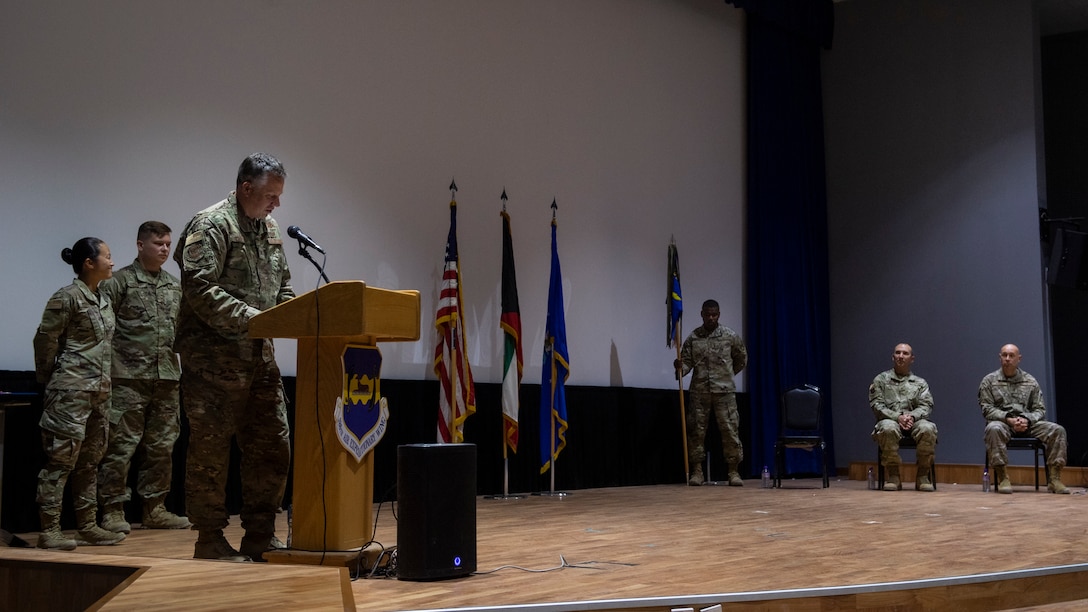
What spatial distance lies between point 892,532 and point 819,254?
619 cm

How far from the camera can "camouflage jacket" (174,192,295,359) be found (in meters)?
3.34

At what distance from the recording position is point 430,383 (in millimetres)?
7113

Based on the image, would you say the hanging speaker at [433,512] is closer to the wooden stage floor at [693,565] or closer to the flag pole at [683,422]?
the wooden stage floor at [693,565]

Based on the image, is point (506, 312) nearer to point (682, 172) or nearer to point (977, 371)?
point (682, 172)

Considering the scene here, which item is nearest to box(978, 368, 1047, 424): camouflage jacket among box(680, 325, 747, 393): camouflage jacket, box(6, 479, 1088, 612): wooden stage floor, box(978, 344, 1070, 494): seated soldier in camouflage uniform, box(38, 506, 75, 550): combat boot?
box(978, 344, 1070, 494): seated soldier in camouflage uniform

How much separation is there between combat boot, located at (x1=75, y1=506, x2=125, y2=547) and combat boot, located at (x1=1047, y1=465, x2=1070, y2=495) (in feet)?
22.2

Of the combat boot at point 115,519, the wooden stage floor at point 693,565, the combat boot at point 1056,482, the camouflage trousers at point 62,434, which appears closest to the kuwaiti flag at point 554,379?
the wooden stage floor at point 693,565

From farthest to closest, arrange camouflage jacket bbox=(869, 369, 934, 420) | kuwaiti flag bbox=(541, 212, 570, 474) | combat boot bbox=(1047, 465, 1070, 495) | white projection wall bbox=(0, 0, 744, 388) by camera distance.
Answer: camouflage jacket bbox=(869, 369, 934, 420), combat boot bbox=(1047, 465, 1070, 495), kuwaiti flag bbox=(541, 212, 570, 474), white projection wall bbox=(0, 0, 744, 388)

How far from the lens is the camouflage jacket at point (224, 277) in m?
3.34

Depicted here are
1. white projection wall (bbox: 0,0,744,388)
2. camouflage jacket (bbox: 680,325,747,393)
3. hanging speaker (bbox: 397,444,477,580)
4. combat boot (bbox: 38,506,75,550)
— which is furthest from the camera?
camouflage jacket (bbox: 680,325,747,393)

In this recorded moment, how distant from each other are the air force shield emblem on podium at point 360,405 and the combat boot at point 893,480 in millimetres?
6024

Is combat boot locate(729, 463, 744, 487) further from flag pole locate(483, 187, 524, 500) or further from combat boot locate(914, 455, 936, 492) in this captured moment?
flag pole locate(483, 187, 524, 500)

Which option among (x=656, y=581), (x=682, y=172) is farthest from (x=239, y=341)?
(x=682, y=172)

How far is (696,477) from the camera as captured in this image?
8672 millimetres
